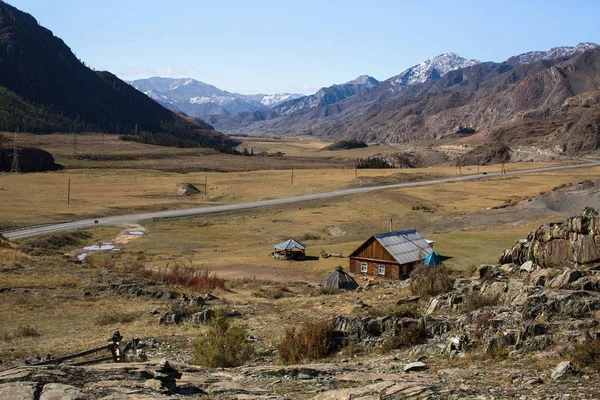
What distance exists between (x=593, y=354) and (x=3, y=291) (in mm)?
24910

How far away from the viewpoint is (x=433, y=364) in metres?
14.3

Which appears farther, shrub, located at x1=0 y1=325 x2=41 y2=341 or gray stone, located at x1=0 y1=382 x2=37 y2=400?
shrub, located at x1=0 y1=325 x2=41 y2=341

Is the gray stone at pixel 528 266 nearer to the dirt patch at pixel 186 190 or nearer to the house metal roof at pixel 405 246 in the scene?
the house metal roof at pixel 405 246

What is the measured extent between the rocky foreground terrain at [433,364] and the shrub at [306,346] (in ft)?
1.32

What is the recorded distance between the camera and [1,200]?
84250 millimetres

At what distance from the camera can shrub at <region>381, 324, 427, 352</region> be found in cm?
1669

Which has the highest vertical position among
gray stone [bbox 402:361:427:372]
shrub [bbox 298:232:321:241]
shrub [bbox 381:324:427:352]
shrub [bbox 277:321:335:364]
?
gray stone [bbox 402:361:427:372]

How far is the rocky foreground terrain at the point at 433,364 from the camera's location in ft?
35.6

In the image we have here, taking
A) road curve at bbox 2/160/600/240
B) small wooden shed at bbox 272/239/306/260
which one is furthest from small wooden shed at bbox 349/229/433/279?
road curve at bbox 2/160/600/240

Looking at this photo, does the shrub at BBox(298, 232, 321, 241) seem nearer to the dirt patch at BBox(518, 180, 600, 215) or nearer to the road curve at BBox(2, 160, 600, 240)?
the road curve at BBox(2, 160, 600, 240)

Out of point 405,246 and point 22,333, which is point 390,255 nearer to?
point 405,246

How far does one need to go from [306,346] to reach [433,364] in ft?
12.9

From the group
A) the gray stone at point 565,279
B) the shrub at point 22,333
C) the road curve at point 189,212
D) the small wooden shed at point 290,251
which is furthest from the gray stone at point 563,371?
the road curve at point 189,212

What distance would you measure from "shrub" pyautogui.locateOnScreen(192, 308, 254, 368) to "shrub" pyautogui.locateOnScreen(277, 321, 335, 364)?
3.38ft
